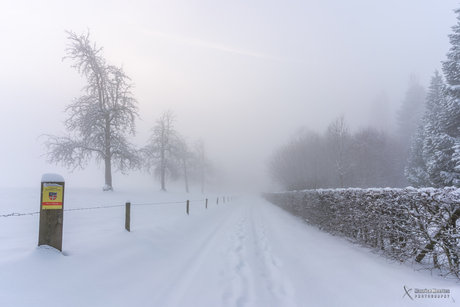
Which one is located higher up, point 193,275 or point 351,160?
point 351,160

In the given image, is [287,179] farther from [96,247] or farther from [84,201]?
[96,247]

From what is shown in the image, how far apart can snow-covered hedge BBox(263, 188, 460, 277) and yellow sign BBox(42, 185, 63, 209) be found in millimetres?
6144

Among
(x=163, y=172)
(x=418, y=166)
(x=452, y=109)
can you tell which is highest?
(x=452, y=109)

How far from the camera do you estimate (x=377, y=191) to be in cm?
489

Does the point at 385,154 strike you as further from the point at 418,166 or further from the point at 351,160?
the point at 418,166

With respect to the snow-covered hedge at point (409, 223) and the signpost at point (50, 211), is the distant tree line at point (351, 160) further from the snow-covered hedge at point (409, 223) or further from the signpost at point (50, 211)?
the signpost at point (50, 211)

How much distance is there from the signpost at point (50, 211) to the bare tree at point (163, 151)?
2110 cm

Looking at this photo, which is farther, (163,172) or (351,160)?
(351,160)

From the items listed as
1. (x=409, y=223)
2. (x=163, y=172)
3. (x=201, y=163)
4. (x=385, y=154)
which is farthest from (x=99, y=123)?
(x=385, y=154)

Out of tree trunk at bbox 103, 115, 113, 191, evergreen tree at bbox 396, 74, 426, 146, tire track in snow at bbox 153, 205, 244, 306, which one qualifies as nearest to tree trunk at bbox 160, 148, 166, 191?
tree trunk at bbox 103, 115, 113, 191

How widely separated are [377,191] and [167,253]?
5.33 metres

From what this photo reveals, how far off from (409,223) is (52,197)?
20.6ft

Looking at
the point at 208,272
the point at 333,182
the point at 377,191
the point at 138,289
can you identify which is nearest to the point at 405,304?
the point at 377,191

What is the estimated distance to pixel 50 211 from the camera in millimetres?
3203
